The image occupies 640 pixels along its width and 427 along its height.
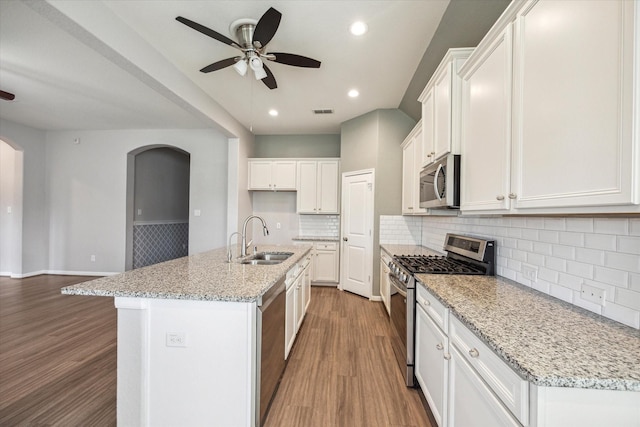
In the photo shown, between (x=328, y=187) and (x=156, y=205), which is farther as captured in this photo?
(x=156, y=205)

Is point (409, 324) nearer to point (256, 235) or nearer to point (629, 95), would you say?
point (629, 95)

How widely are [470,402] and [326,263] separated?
3885mm

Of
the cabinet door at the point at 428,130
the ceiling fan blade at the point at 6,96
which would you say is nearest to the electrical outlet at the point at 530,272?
the cabinet door at the point at 428,130

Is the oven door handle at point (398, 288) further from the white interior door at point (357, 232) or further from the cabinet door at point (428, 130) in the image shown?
the white interior door at point (357, 232)

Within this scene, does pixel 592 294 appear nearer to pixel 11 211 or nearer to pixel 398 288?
pixel 398 288

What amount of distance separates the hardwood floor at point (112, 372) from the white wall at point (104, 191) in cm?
175

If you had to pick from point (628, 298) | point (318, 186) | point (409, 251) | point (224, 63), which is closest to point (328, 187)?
point (318, 186)

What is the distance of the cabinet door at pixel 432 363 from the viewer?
147 centimetres

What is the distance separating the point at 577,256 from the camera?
51.7 inches

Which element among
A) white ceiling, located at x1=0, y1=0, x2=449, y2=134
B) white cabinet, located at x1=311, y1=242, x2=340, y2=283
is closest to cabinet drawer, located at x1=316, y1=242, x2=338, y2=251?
white cabinet, located at x1=311, y1=242, x2=340, y2=283

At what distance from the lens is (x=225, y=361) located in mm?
1472

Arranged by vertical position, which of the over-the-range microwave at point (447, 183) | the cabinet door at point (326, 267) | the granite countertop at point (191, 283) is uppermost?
the over-the-range microwave at point (447, 183)

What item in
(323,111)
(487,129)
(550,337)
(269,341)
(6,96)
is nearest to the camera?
(550,337)

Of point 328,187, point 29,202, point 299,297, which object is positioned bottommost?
point 299,297
